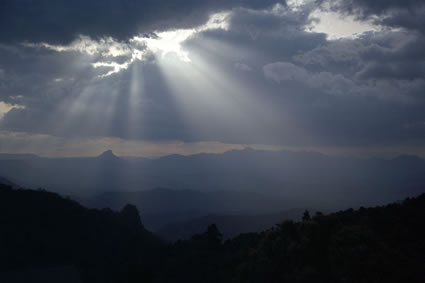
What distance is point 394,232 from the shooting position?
80.2ft

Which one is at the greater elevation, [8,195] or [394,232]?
[8,195]

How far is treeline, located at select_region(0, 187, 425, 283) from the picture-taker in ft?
70.0

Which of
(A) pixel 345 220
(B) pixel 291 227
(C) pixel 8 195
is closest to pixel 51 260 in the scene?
(C) pixel 8 195

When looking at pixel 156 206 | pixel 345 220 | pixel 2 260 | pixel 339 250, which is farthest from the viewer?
pixel 156 206

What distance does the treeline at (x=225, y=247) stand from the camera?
21344 millimetres

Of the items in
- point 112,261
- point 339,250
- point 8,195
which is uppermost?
point 8,195

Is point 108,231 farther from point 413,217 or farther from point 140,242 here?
point 413,217

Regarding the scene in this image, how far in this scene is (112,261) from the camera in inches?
1508

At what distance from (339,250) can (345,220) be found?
8.21m

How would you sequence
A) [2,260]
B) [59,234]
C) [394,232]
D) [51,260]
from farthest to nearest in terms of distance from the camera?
[59,234] < [51,260] < [2,260] < [394,232]

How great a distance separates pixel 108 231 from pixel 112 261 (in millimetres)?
12306

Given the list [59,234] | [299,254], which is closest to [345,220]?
[299,254]

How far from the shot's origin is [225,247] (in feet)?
121

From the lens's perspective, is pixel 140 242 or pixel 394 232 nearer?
pixel 394 232
